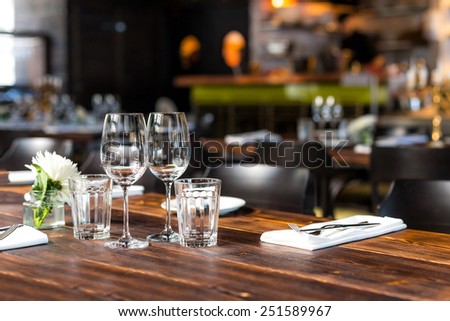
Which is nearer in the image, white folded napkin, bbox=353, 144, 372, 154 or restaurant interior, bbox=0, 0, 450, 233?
white folded napkin, bbox=353, 144, 372, 154

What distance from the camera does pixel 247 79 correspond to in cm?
819

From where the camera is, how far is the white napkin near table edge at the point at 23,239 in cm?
141

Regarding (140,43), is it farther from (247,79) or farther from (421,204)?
(421,204)

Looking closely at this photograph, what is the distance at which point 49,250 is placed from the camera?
4.59ft

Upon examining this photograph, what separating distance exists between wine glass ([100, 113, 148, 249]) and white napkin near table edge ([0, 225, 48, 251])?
0.13m

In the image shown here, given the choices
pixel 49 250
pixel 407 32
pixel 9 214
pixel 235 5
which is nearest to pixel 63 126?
pixel 9 214

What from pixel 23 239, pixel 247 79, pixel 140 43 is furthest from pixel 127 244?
pixel 140 43

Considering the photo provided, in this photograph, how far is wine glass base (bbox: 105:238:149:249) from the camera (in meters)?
1.42

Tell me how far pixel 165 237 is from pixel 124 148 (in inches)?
7.7

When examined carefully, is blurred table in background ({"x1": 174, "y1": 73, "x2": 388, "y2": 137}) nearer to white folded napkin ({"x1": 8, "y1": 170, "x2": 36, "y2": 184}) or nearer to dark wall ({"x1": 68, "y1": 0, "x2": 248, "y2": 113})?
dark wall ({"x1": 68, "y1": 0, "x2": 248, "y2": 113})

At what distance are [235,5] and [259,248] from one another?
1161 centimetres

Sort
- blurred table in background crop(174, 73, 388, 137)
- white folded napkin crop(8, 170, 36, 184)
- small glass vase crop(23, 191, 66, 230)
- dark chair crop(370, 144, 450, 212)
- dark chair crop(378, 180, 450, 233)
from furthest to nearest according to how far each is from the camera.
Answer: blurred table in background crop(174, 73, 388, 137)
dark chair crop(370, 144, 450, 212)
white folded napkin crop(8, 170, 36, 184)
dark chair crop(378, 180, 450, 233)
small glass vase crop(23, 191, 66, 230)

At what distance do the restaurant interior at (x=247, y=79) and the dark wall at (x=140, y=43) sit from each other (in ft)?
0.06

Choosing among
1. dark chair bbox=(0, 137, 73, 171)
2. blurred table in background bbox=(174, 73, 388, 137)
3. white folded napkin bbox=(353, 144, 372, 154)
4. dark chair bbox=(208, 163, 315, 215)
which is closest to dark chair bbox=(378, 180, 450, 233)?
dark chair bbox=(208, 163, 315, 215)
